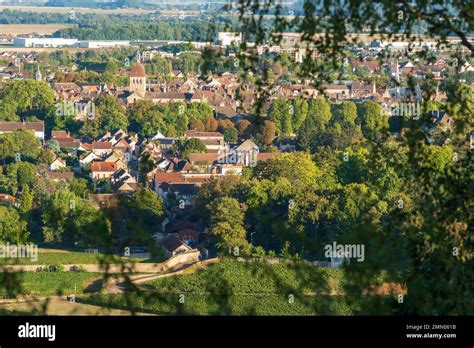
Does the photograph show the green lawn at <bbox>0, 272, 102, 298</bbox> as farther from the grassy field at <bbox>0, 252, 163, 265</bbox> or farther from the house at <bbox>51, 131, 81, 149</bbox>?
the house at <bbox>51, 131, 81, 149</bbox>

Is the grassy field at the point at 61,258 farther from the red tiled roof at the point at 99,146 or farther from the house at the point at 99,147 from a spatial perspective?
the red tiled roof at the point at 99,146

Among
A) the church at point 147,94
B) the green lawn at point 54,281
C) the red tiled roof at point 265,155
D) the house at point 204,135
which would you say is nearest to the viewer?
the green lawn at point 54,281

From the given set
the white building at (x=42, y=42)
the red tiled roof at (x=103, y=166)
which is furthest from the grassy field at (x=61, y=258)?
the white building at (x=42, y=42)

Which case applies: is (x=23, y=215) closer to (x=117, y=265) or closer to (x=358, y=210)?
(x=358, y=210)

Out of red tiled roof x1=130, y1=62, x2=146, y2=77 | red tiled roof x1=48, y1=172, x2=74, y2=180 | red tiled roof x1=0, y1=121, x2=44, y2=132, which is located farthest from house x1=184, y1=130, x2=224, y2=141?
red tiled roof x1=130, y1=62, x2=146, y2=77

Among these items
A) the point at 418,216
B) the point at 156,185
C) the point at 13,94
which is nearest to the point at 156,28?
the point at 13,94

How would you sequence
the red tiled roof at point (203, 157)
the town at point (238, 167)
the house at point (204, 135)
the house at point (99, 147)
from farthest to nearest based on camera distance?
the house at point (204, 135), the house at point (99, 147), the red tiled roof at point (203, 157), the town at point (238, 167)
